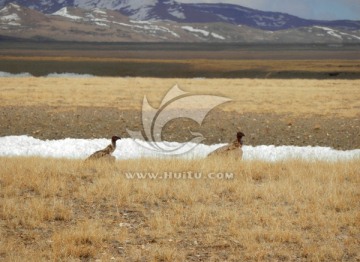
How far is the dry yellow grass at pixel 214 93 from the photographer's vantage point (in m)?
36.8

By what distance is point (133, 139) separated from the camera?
26812 mm

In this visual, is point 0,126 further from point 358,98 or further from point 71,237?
point 358,98

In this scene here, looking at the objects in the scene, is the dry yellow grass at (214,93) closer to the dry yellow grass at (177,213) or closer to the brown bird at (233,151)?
the brown bird at (233,151)

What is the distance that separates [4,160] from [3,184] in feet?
10.2

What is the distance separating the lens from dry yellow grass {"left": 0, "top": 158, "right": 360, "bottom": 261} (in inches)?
333
